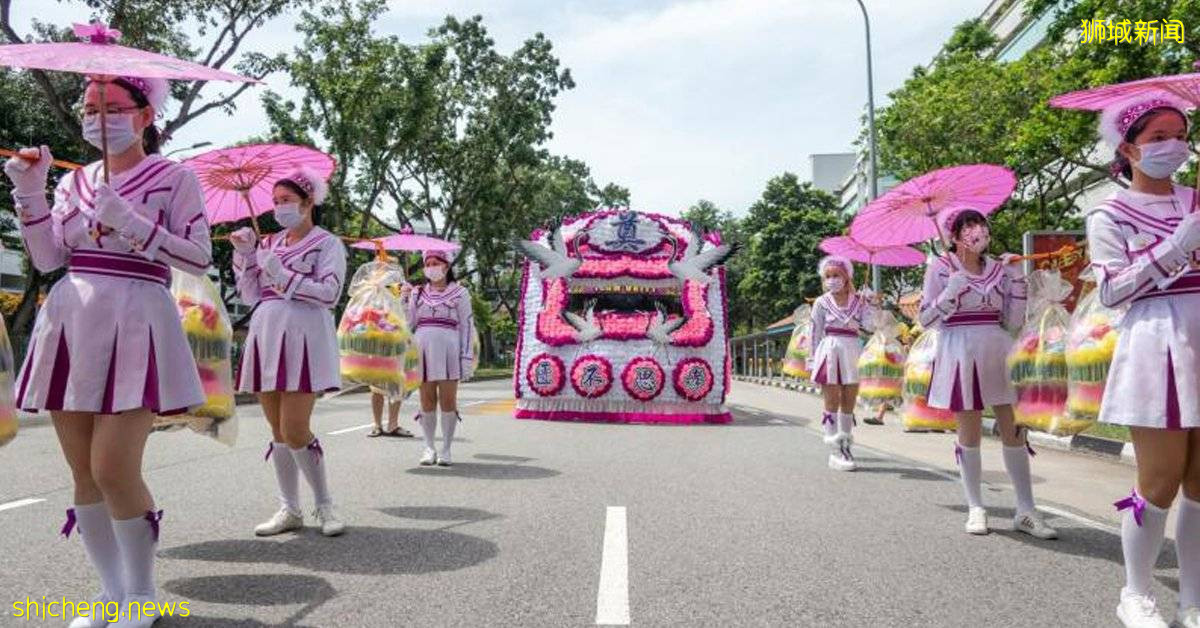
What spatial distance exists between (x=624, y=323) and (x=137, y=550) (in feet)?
34.6

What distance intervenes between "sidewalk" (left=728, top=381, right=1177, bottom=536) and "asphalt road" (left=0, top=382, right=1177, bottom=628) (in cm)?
10

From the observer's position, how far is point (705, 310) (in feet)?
45.0

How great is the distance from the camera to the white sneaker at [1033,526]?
4.98m

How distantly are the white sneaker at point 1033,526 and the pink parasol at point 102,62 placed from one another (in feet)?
15.3

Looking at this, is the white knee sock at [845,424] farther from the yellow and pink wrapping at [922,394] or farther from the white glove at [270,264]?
the white glove at [270,264]

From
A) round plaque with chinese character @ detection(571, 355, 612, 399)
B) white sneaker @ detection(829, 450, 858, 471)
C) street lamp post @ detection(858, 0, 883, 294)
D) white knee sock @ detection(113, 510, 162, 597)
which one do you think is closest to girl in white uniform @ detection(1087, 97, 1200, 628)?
white knee sock @ detection(113, 510, 162, 597)

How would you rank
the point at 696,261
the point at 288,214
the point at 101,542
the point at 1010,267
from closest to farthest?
1. the point at 101,542
2. the point at 288,214
3. the point at 1010,267
4. the point at 696,261

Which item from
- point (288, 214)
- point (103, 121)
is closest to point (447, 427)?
point (288, 214)

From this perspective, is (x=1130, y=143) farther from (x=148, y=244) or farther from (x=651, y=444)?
(x=651, y=444)

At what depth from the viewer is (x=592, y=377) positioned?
1310 centimetres

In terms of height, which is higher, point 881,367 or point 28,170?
point 28,170

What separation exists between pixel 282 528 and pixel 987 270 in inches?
172

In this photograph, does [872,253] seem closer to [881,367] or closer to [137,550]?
[881,367]

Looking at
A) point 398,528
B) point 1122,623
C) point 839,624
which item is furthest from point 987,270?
point 398,528
